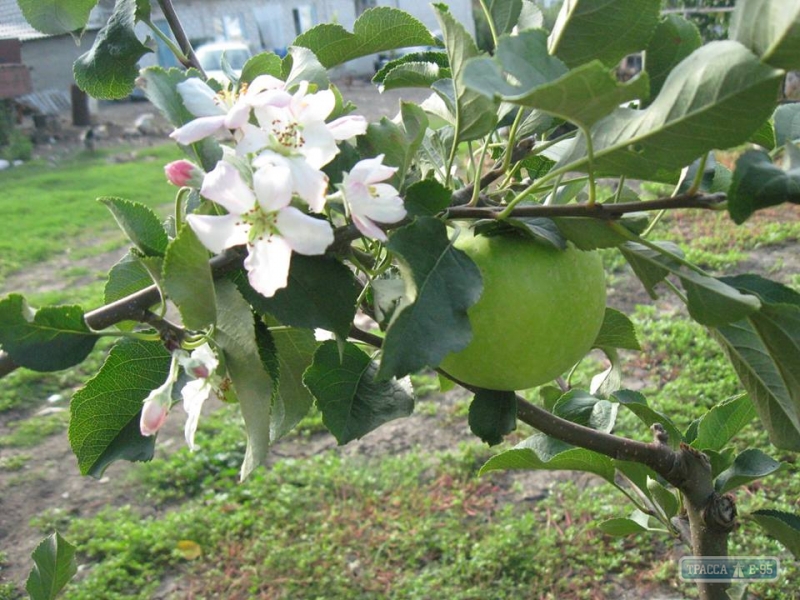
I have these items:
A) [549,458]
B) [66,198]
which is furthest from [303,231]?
[66,198]

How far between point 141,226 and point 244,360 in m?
0.13

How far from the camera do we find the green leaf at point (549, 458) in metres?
1.08

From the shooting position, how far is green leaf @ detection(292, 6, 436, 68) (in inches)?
33.9

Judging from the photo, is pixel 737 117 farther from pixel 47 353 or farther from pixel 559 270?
pixel 47 353

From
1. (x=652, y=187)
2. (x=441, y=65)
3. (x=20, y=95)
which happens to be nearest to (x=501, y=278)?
(x=441, y=65)

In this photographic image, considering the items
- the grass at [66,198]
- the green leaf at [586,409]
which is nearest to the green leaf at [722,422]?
the green leaf at [586,409]

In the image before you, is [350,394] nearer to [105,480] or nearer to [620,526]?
[620,526]

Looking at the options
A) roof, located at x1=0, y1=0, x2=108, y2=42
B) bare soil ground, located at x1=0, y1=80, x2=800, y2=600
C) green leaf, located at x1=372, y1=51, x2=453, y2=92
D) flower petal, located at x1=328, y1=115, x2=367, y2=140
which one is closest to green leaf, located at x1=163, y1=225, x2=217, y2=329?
flower petal, located at x1=328, y1=115, x2=367, y2=140

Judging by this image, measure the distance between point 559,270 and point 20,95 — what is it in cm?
1116

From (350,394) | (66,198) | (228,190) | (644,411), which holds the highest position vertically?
(228,190)

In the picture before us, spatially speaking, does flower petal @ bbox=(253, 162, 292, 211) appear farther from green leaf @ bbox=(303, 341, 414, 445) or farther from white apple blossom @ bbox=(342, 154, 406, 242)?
green leaf @ bbox=(303, 341, 414, 445)

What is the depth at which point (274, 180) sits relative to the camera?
541 mm

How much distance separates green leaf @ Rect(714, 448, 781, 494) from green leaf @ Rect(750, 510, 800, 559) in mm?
49

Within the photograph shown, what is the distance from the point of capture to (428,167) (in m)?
0.83
